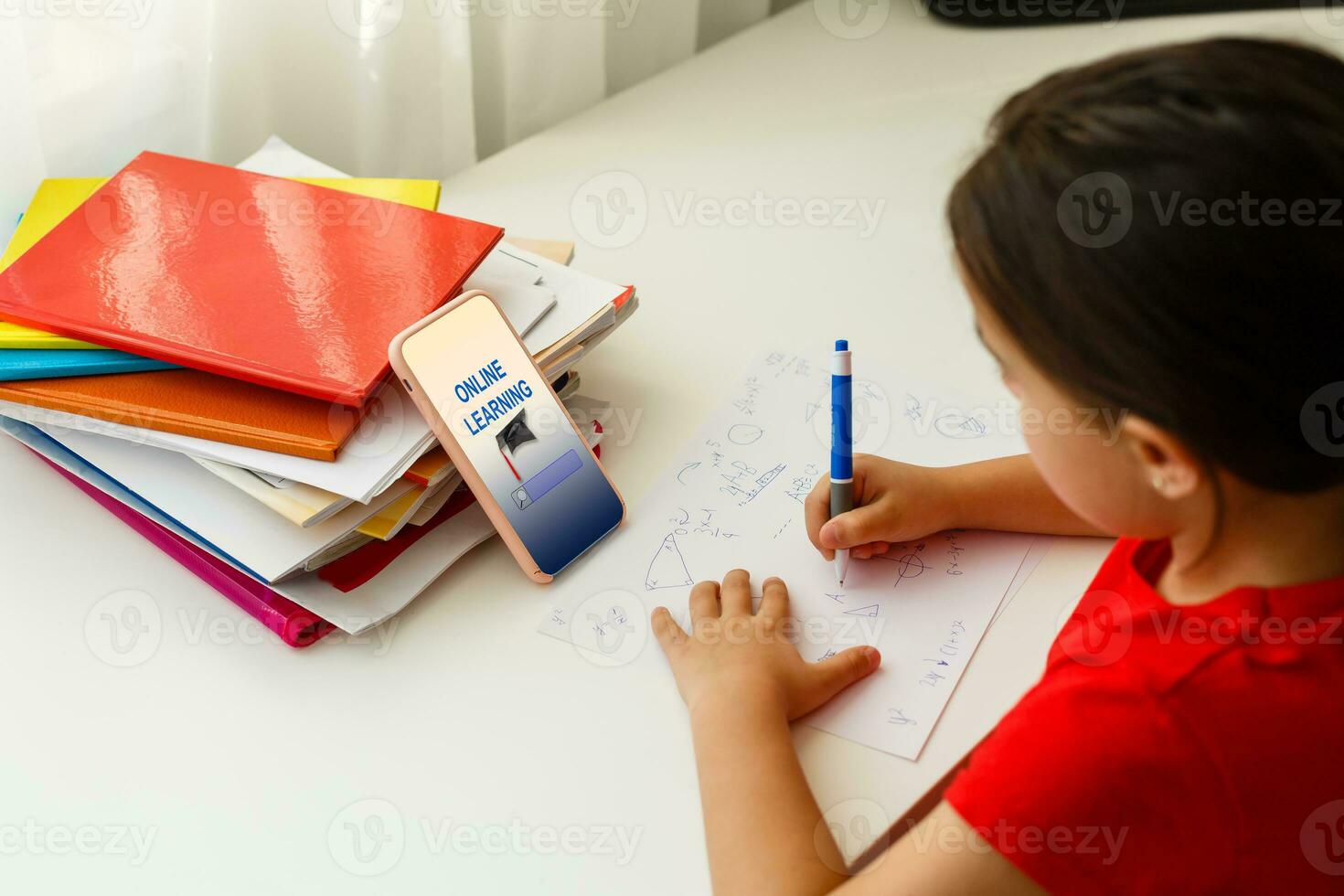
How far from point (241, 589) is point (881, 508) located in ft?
1.26

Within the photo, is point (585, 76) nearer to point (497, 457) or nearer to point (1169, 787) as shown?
point (497, 457)

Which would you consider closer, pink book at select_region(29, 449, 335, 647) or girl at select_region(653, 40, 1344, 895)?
girl at select_region(653, 40, 1344, 895)

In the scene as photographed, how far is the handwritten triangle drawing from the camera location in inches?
28.1

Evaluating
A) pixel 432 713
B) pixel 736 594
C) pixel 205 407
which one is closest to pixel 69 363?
pixel 205 407

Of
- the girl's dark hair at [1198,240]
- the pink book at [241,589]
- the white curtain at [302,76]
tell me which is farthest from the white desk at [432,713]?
the white curtain at [302,76]

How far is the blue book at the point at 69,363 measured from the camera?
0.71m

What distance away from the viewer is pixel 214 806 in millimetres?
589

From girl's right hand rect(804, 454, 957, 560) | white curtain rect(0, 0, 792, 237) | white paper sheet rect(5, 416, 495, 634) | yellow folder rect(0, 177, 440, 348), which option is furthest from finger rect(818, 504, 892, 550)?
white curtain rect(0, 0, 792, 237)

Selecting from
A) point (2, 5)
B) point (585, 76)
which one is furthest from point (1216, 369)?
point (585, 76)

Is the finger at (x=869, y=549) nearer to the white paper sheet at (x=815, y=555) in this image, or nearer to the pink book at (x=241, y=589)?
the white paper sheet at (x=815, y=555)

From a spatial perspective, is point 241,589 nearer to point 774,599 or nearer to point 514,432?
point 514,432

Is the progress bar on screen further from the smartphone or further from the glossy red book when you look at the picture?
the glossy red book

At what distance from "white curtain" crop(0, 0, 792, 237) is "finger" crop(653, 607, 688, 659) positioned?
1.95ft

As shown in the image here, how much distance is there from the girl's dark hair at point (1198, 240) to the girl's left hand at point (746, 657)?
0.22m
